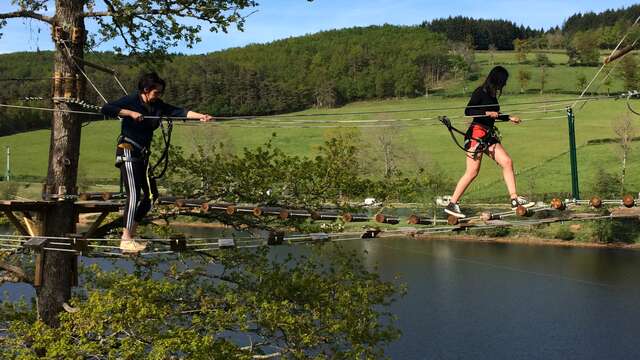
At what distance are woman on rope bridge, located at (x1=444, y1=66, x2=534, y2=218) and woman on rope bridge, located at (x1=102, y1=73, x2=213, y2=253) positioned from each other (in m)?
3.41

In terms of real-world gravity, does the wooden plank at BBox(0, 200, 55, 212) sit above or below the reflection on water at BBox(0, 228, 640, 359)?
above

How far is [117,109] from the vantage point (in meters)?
8.28

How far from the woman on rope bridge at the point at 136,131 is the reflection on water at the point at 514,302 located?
1520 centimetres

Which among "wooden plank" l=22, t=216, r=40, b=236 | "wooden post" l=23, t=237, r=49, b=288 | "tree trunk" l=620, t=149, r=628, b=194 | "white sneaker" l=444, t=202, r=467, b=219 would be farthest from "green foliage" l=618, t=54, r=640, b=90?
"wooden post" l=23, t=237, r=49, b=288

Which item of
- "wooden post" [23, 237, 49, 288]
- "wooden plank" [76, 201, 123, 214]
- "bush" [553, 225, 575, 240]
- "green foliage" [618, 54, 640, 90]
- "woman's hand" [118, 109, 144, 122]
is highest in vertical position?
"green foliage" [618, 54, 640, 90]

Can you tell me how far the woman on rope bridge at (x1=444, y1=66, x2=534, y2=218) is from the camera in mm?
8492

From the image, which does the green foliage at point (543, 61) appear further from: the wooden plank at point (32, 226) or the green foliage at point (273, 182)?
the wooden plank at point (32, 226)

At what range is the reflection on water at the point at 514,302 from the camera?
3086 centimetres

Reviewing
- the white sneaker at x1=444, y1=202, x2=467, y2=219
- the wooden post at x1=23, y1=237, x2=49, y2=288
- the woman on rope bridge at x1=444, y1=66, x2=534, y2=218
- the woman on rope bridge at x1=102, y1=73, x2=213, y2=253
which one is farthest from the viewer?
the wooden post at x1=23, y1=237, x2=49, y2=288

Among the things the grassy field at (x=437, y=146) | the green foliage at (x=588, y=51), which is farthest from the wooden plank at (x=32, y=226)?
the green foliage at (x=588, y=51)

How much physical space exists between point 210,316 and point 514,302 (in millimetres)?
30324

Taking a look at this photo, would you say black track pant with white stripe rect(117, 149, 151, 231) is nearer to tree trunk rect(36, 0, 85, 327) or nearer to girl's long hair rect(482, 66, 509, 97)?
tree trunk rect(36, 0, 85, 327)

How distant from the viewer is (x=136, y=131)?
336 inches

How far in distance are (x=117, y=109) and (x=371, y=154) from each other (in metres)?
69.6
